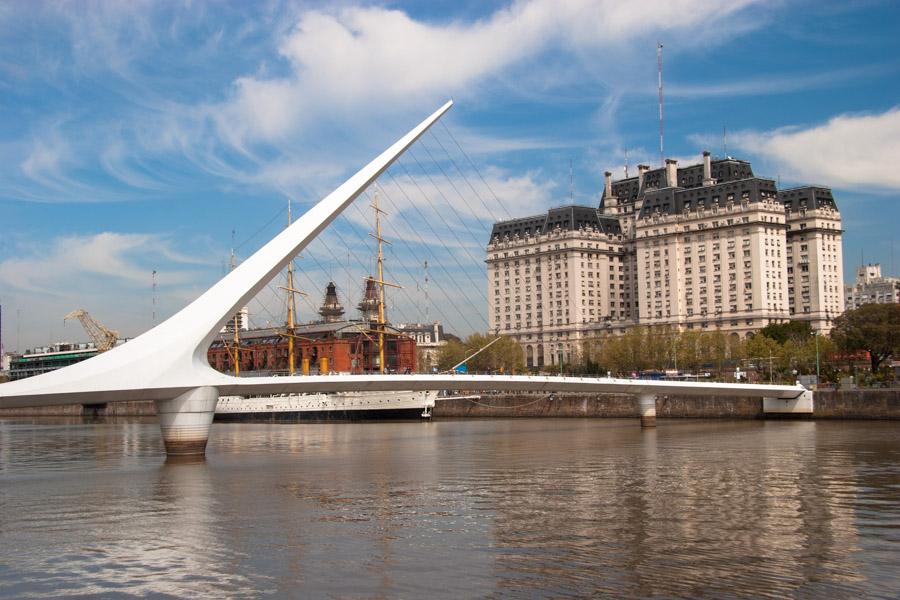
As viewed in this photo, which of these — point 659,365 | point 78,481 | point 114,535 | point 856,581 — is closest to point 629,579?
point 856,581

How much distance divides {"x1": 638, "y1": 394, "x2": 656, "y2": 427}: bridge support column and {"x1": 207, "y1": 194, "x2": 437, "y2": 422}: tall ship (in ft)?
42.5

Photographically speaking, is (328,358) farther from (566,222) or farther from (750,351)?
(566,222)

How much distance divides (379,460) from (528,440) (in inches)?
385

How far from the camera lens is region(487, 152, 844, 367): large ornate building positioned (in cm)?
10812

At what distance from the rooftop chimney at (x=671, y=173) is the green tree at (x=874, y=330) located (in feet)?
169

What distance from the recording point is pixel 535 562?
13805 mm

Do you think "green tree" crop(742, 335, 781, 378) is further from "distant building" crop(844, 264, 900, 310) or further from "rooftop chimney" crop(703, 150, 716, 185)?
"distant building" crop(844, 264, 900, 310)

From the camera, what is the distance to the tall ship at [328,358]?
66.4m

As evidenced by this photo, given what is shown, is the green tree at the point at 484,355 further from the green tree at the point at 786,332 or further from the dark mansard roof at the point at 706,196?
the dark mansard roof at the point at 706,196

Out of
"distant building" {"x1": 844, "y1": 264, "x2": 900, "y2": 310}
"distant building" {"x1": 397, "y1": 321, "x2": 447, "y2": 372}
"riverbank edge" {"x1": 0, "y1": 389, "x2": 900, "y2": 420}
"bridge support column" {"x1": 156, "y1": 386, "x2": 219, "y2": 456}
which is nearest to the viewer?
"bridge support column" {"x1": 156, "y1": 386, "x2": 219, "y2": 456}

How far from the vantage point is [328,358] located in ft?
282

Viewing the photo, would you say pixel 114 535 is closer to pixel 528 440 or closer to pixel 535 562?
pixel 535 562

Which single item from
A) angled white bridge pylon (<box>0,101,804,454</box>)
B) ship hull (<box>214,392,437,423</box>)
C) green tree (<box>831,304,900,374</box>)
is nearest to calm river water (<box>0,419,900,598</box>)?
angled white bridge pylon (<box>0,101,804,454</box>)

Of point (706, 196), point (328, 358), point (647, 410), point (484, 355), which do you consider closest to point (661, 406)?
point (647, 410)
